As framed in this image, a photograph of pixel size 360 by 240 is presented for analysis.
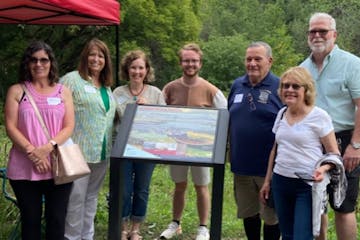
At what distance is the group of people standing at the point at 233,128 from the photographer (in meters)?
3.76

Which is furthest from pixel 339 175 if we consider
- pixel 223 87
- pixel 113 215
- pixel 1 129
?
pixel 223 87

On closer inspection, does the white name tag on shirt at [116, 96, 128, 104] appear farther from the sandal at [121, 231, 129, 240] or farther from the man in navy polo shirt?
the sandal at [121, 231, 129, 240]

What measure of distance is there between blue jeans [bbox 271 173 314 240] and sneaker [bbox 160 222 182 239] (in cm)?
177

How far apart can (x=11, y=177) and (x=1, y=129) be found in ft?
41.8

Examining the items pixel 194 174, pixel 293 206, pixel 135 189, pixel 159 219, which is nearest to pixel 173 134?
pixel 293 206

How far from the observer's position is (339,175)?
147 inches

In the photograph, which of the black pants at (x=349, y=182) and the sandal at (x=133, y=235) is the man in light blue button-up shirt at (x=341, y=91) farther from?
the sandal at (x=133, y=235)

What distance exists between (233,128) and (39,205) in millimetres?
1775

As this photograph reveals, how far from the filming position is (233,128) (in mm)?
4535

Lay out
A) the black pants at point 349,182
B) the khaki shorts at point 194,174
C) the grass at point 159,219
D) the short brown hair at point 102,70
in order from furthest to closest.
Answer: the grass at point 159,219 → the khaki shorts at point 194,174 → the short brown hair at point 102,70 → the black pants at point 349,182

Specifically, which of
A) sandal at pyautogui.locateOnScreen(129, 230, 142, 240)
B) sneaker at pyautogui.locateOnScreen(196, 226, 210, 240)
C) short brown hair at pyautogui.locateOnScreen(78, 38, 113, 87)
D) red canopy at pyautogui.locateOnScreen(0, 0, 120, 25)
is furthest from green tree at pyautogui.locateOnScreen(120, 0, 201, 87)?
short brown hair at pyautogui.locateOnScreen(78, 38, 113, 87)

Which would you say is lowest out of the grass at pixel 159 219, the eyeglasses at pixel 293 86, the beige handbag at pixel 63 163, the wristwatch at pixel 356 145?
the grass at pixel 159 219

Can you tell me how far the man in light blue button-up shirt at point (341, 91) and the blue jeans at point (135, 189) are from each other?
178cm

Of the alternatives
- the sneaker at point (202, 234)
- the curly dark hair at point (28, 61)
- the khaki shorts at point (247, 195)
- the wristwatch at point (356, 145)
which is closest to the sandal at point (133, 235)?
the sneaker at point (202, 234)
